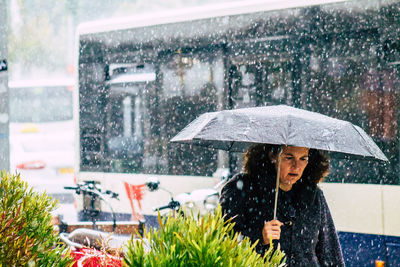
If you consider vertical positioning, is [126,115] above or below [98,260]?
above

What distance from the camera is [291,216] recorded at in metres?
3.34

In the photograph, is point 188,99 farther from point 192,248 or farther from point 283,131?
point 192,248

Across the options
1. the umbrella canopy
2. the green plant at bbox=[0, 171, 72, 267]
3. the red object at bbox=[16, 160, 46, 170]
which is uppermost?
the umbrella canopy

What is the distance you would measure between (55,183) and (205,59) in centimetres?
880

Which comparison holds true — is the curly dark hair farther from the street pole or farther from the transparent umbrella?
the street pole

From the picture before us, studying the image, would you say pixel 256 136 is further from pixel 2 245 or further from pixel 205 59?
pixel 205 59

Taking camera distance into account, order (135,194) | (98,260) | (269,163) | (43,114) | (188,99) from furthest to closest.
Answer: (43,114) < (135,194) < (188,99) < (269,163) < (98,260)

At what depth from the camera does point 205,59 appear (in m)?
7.11

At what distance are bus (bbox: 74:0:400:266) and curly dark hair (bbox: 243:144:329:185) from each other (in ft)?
8.32

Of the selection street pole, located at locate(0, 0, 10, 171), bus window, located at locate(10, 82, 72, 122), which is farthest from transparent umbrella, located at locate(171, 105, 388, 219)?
bus window, located at locate(10, 82, 72, 122)

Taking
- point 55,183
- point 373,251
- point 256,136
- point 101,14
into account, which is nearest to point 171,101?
point 373,251

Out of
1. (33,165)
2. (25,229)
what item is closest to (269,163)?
(25,229)

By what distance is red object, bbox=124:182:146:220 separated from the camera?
7.39 meters

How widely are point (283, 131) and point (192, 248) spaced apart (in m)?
1.61
